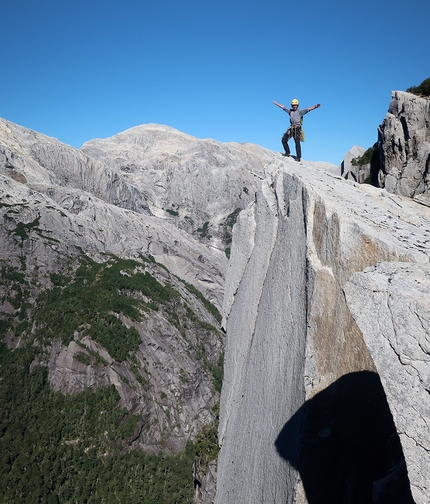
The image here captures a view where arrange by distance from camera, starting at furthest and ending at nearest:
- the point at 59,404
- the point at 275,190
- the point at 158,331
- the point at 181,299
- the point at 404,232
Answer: the point at 181,299
the point at 158,331
the point at 59,404
the point at 275,190
the point at 404,232

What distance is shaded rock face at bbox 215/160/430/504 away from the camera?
837 cm

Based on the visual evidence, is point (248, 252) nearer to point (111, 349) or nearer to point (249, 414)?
point (249, 414)

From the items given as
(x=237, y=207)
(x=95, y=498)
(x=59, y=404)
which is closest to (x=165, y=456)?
(x=95, y=498)

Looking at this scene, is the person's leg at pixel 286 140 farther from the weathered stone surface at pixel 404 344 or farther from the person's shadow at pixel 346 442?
the weathered stone surface at pixel 404 344

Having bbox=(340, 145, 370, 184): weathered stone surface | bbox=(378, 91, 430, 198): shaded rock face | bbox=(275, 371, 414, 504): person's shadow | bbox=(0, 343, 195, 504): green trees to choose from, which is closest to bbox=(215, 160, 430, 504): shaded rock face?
bbox=(275, 371, 414, 504): person's shadow

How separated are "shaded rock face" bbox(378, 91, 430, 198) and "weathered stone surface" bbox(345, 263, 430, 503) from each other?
1750cm

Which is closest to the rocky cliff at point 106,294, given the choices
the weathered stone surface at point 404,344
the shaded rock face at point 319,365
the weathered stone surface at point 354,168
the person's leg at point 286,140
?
the weathered stone surface at point 354,168

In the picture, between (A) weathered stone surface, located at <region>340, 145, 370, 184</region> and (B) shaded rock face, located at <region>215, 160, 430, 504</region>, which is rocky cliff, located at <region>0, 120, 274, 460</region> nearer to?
(A) weathered stone surface, located at <region>340, 145, 370, 184</region>

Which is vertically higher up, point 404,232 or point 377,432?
point 404,232

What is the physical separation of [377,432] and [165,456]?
66.4m

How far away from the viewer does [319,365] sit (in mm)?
9445

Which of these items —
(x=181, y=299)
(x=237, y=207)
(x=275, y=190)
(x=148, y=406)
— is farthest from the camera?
(x=237, y=207)

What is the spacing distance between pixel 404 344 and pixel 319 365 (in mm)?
4121

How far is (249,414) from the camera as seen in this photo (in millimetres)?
12758
